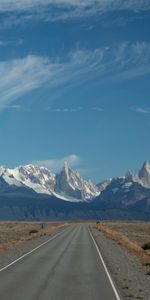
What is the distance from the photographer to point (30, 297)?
2084cm

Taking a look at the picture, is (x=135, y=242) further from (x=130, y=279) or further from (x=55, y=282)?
(x=55, y=282)

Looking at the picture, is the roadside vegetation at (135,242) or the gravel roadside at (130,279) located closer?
the gravel roadside at (130,279)

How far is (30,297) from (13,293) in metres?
1.36

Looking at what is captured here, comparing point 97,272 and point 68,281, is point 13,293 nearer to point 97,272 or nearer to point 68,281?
point 68,281

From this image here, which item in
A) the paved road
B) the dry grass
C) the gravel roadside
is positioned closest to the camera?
the paved road

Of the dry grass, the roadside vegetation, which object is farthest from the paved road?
the dry grass

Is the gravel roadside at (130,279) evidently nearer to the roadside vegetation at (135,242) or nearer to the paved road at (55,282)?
the paved road at (55,282)

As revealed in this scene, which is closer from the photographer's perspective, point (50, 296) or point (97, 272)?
point (50, 296)

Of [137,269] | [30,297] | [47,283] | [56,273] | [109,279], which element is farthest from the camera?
[137,269]

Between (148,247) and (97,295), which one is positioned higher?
(148,247)

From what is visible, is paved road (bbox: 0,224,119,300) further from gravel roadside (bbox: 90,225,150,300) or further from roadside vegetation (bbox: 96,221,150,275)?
roadside vegetation (bbox: 96,221,150,275)

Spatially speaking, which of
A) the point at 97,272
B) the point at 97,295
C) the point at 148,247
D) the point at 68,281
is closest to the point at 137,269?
the point at 97,272

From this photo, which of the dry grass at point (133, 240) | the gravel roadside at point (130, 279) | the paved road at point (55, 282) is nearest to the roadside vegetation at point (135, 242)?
the dry grass at point (133, 240)

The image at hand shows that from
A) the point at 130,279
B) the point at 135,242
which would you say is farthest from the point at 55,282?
the point at 135,242
